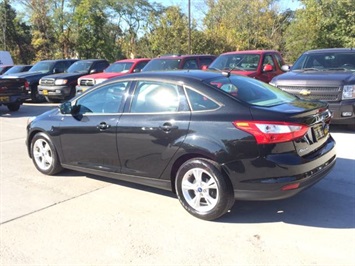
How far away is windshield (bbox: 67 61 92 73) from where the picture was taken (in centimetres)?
1620

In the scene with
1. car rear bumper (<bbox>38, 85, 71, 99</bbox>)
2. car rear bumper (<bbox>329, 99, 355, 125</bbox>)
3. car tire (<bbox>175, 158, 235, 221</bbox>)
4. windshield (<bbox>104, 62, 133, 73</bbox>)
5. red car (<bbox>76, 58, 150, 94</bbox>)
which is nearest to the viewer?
car tire (<bbox>175, 158, 235, 221</bbox>)

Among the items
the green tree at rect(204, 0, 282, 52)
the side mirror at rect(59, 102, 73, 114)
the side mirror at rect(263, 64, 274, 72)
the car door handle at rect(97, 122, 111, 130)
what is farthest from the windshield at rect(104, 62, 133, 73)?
the green tree at rect(204, 0, 282, 52)

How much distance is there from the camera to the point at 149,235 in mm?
3855

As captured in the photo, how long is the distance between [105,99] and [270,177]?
2.42 m

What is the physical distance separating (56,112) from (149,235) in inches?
106

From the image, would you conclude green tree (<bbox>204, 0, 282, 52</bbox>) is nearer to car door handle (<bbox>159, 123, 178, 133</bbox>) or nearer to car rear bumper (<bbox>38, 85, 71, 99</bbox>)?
car rear bumper (<bbox>38, 85, 71, 99</bbox>)

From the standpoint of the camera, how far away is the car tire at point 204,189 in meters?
3.94

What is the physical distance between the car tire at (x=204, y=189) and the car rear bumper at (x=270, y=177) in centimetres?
11

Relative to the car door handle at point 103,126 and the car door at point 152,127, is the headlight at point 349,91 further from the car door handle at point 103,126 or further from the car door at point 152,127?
the car door handle at point 103,126

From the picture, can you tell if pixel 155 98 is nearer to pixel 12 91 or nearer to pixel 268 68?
pixel 268 68

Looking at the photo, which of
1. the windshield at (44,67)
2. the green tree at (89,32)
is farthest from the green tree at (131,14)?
the windshield at (44,67)

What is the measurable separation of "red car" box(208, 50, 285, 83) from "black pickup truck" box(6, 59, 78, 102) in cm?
848

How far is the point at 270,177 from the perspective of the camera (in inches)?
147

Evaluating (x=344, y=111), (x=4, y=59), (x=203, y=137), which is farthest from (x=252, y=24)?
(x=203, y=137)
